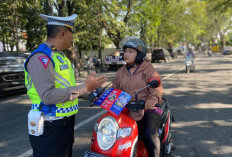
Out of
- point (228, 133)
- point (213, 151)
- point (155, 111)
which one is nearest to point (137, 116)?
point (155, 111)

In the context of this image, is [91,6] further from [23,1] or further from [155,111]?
[155,111]

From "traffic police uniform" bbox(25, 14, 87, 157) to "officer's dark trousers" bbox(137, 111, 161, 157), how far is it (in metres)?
0.90

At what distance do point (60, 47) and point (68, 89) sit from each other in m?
0.43

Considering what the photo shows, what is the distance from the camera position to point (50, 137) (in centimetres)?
184

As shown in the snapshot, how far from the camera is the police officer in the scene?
169 centimetres

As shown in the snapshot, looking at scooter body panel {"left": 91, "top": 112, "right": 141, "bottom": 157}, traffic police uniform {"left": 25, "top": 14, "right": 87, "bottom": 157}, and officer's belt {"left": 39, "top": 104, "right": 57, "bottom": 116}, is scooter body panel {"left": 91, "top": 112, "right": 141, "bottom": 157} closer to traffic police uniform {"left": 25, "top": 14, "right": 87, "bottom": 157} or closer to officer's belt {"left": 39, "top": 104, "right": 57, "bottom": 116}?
traffic police uniform {"left": 25, "top": 14, "right": 87, "bottom": 157}

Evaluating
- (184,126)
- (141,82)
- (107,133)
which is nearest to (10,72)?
(184,126)

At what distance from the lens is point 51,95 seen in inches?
65.7

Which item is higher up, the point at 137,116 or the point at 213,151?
the point at 137,116

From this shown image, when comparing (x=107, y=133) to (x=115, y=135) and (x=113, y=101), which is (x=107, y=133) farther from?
(x=113, y=101)

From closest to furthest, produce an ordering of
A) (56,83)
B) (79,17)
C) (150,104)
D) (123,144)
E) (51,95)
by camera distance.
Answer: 1. (51,95)
2. (56,83)
3. (123,144)
4. (150,104)
5. (79,17)

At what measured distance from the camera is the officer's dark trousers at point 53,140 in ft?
6.01

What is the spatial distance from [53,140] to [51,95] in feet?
1.42

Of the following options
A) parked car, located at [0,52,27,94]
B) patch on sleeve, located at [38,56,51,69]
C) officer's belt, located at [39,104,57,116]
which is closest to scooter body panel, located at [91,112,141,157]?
officer's belt, located at [39,104,57,116]
